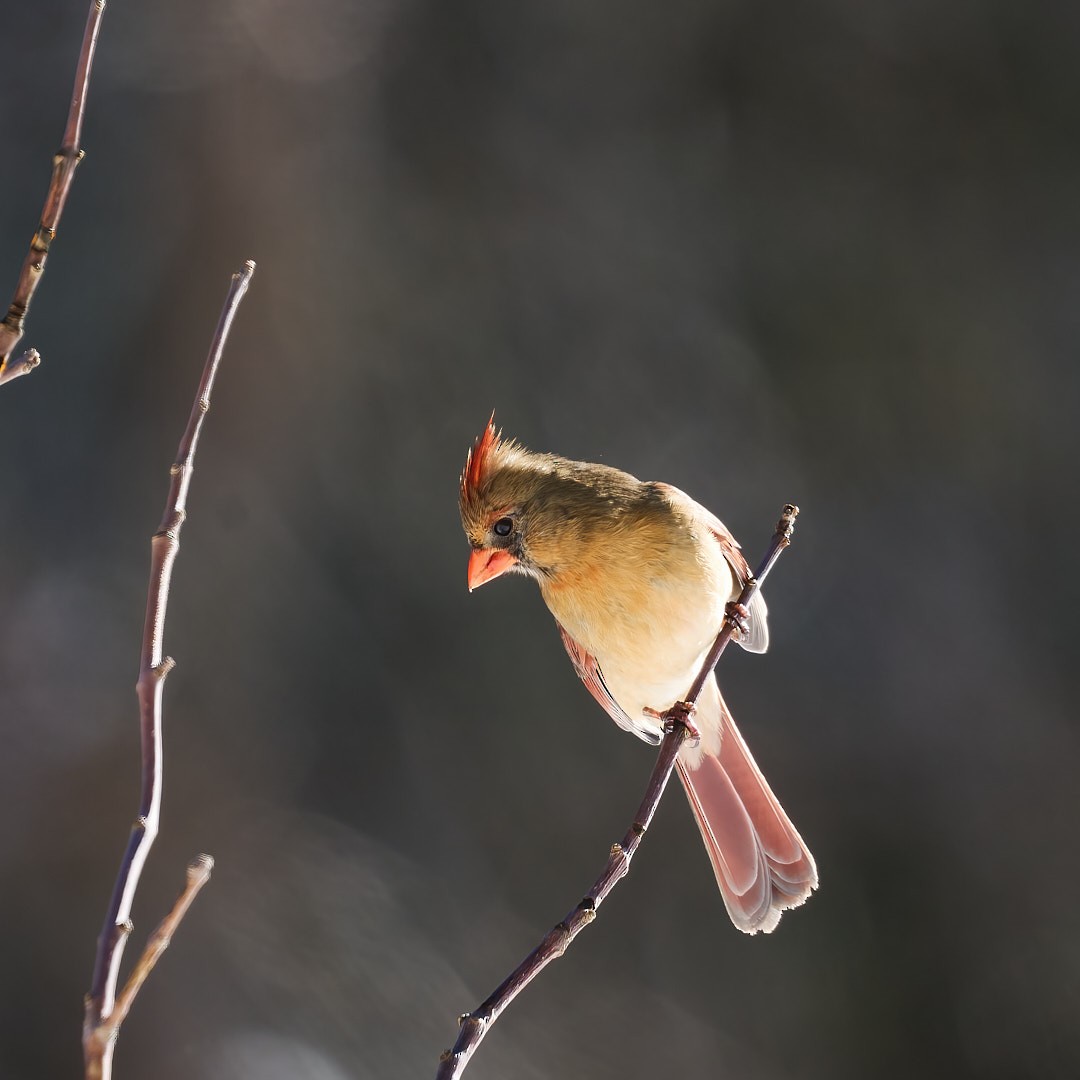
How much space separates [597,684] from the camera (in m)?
2.60

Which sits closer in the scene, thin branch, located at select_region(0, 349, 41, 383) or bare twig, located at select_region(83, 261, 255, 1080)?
bare twig, located at select_region(83, 261, 255, 1080)

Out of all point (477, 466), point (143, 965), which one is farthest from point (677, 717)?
point (143, 965)

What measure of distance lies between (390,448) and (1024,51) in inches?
110

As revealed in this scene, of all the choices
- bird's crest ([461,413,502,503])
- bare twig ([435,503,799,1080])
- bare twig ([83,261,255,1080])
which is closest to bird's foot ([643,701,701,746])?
bare twig ([435,503,799,1080])

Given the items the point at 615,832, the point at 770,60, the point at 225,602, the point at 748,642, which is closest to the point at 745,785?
the point at 748,642

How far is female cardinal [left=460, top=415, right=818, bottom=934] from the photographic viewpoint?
7.20 feet

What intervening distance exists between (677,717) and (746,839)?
48 centimetres

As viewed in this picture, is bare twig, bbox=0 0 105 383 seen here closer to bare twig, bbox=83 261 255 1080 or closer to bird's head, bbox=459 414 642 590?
bare twig, bbox=83 261 255 1080

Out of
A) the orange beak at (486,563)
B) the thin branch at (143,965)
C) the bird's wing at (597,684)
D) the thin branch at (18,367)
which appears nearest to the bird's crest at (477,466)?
the orange beak at (486,563)

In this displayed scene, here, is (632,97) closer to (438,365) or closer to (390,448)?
(438,365)

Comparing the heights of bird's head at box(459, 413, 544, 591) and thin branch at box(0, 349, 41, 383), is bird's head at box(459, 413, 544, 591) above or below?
above

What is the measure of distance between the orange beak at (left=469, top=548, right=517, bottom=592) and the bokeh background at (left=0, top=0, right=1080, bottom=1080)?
5.56 ft

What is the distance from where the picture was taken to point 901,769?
4047 mm

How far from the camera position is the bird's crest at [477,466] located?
7.04 feet
